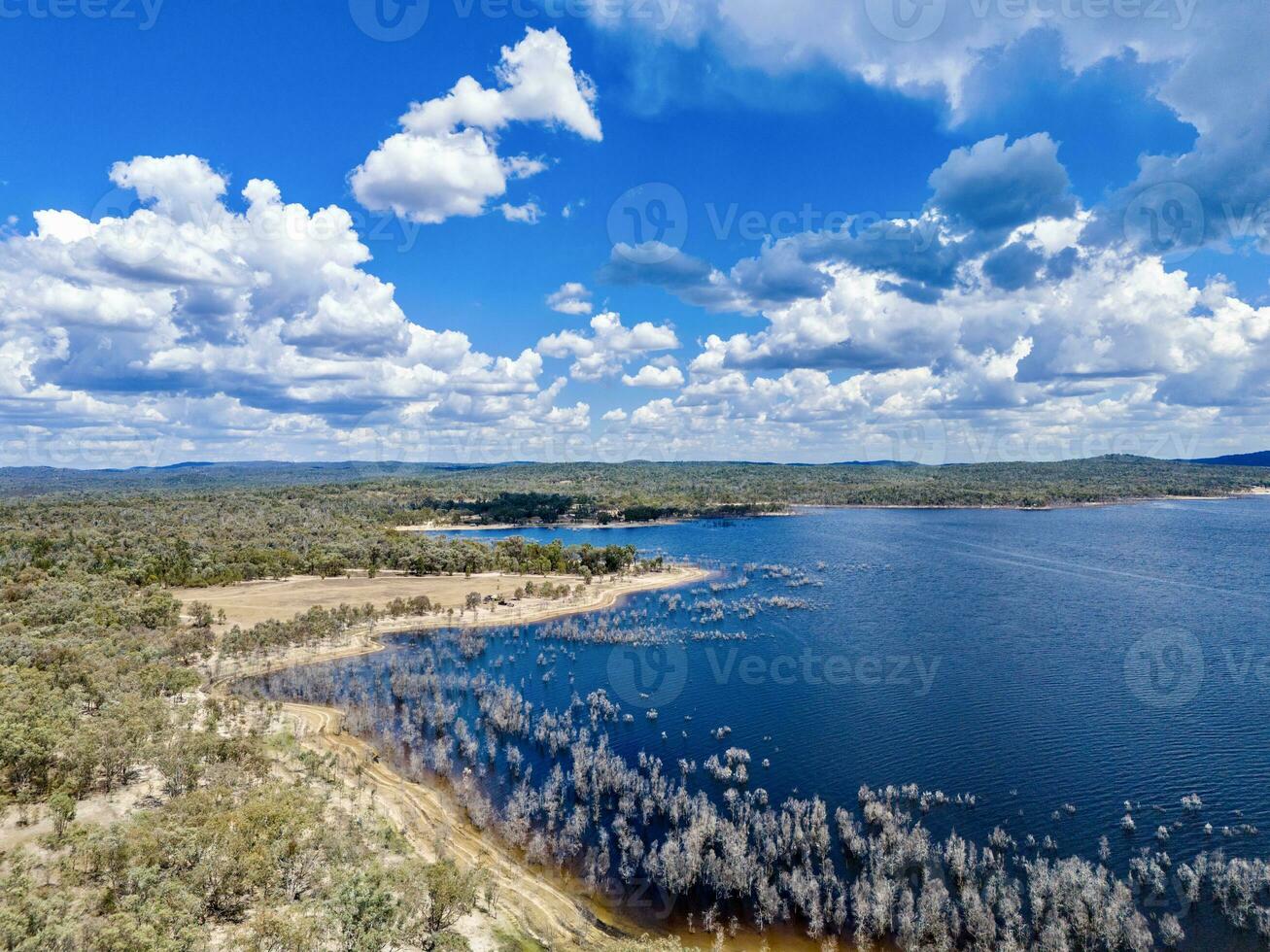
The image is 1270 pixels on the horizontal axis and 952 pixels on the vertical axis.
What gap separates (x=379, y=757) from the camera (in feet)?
181

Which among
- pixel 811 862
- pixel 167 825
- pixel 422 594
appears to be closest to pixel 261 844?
pixel 167 825

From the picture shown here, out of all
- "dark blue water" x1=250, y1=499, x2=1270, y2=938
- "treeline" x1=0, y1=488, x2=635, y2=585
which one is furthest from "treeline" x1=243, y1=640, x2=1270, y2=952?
"treeline" x1=0, y1=488, x2=635, y2=585

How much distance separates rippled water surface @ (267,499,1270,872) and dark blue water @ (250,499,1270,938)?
25 centimetres

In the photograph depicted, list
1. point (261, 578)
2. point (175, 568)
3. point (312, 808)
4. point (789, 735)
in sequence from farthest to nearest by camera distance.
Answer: point (261, 578) < point (175, 568) < point (789, 735) < point (312, 808)

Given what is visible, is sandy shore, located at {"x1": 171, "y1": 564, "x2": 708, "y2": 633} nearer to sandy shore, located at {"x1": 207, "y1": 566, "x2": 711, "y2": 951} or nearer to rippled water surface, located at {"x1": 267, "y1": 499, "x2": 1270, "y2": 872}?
rippled water surface, located at {"x1": 267, "y1": 499, "x2": 1270, "y2": 872}

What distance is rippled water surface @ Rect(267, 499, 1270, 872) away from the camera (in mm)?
48594

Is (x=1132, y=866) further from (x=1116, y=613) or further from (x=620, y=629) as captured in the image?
(x=1116, y=613)

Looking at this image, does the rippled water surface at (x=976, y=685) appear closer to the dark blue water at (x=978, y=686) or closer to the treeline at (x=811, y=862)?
the dark blue water at (x=978, y=686)

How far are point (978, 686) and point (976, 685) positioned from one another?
0.32 meters

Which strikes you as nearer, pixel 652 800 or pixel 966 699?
pixel 652 800

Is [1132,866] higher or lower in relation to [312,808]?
lower

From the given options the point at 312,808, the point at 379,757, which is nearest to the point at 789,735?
the point at 379,757

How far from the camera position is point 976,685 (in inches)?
2800

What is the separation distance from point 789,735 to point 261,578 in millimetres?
118842
